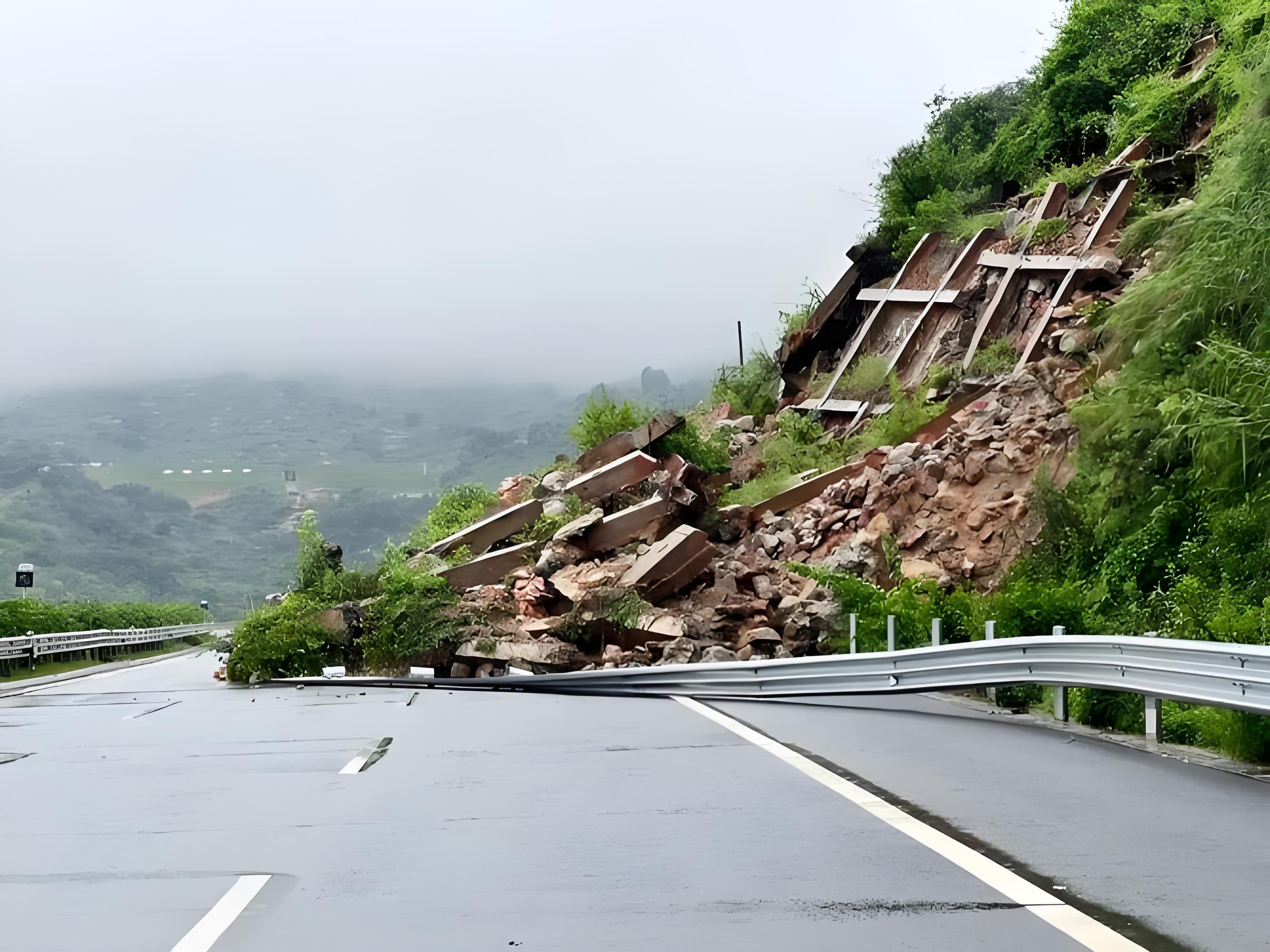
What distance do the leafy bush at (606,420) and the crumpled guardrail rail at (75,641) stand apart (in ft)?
55.7

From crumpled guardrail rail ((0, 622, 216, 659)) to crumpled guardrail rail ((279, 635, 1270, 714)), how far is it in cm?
2564

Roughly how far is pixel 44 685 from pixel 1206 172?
90.0 feet

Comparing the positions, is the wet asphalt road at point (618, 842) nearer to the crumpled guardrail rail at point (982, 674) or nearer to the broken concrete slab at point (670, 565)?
the crumpled guardrail rail at point (982, 674)

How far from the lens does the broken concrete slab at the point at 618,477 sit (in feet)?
110

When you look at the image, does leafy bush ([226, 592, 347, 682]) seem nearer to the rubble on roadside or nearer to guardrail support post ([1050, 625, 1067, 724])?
the rubble on roadside

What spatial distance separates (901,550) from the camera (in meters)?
Answer: 26.9

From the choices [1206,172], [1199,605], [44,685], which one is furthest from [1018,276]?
[44,685]

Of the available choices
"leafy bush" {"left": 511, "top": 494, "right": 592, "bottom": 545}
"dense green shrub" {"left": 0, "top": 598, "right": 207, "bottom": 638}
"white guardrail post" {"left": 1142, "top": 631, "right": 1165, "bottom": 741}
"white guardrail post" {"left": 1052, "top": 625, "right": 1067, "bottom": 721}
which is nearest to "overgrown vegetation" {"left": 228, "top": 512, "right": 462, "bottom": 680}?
"leafy bush" {"left": 511, "top": 494, "right": 592, "bottom": 545}

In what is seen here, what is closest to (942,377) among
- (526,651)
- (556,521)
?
(556,521)

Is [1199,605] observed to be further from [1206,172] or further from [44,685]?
[44,685]

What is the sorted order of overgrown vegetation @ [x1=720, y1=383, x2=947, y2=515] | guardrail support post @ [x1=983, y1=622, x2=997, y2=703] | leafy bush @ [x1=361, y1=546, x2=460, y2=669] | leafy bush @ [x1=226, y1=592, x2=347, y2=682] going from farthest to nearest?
overgrown vegetation @ [x1=720, y1=383, x2=947, y2=515]
leafy bush @ [x1=226, y1=592, x2=347, y2=682]
leafy bush @ [x1=361, y1=546, x2=460, y2=669]
guardrail support post @ [x1=983, y1=622, x2=997, y2=703]

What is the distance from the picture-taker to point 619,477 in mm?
33688

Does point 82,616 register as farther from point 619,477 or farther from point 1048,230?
point 1048,230

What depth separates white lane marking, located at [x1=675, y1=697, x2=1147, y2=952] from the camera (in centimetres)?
548
